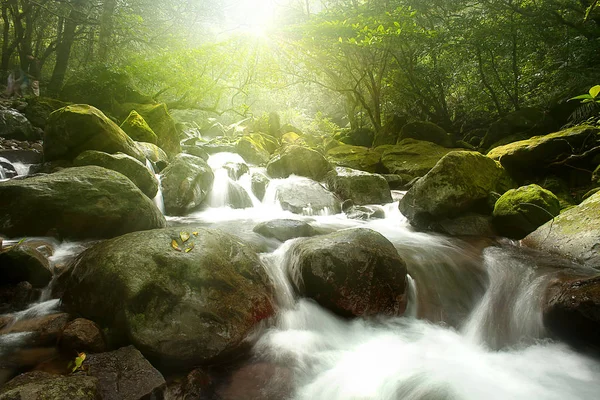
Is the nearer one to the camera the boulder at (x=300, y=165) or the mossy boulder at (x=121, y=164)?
the mossy boulder at (x=121, y=164)

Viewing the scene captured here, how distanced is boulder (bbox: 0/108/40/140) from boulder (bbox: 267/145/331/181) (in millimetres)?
8152

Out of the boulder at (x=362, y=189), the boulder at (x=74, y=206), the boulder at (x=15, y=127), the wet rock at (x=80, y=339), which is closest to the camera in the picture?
the wet rock at (x=80, y=339)

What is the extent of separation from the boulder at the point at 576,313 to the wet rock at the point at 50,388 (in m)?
4.65

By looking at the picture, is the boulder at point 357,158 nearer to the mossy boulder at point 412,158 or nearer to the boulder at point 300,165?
the mossy boulder at point 412,158

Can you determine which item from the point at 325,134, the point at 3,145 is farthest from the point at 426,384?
the point at 325,134

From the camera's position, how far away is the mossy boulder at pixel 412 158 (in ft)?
39.0

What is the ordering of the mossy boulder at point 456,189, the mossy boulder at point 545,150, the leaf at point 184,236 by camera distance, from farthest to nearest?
the mossy boulder at point 545,150
the mossy boulder at point 456,189
the leaf at point 184,236

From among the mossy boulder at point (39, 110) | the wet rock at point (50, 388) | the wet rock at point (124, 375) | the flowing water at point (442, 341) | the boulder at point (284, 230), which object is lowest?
the flowing water at point (442, 341)

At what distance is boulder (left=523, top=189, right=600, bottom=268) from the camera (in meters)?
4.79

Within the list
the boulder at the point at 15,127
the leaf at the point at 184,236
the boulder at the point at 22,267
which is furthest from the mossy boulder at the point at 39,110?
the leaf at the point at 184,236

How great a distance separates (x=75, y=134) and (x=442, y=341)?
8294mm

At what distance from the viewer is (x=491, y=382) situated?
3.02 metres

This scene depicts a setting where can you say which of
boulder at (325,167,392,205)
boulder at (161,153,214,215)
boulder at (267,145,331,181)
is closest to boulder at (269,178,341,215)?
boulder at (325,167,392,205)

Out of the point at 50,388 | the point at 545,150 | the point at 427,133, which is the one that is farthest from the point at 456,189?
the point at 427,133
